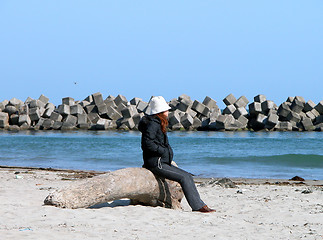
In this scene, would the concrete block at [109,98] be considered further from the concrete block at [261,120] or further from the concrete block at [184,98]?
the concrete block at [261,120]

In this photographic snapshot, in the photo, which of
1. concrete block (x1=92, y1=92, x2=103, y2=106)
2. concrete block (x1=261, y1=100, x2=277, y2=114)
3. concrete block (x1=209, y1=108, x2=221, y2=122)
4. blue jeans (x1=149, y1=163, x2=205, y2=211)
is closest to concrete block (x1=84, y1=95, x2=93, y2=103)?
concrete block (x1=92, y1=92, x2=103, y2=106)

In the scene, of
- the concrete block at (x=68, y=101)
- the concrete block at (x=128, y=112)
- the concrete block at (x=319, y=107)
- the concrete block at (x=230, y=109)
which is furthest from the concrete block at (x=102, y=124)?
the concrete block at (x=319, y=107)

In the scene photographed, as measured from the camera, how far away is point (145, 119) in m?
7.21

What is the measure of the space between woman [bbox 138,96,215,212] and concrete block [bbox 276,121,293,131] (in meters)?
36.0

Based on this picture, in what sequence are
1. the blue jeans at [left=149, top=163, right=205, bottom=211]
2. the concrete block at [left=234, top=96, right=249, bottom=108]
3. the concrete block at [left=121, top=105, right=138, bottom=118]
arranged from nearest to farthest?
the blue jeans at [left=149, top=163, right=205, bottom=211], the concrete block at [left=121, top=105, right=138, bottom=118], the concrete block at [left=234, top=96, right=249, bottom=108]

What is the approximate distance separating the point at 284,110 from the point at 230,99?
4383 mm

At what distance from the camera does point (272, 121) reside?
4178cm

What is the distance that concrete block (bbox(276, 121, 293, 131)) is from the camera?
4231 cm

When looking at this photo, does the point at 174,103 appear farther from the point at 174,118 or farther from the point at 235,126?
the point at 235,126

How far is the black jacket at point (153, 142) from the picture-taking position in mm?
7129

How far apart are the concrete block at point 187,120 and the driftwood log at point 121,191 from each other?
33920mm

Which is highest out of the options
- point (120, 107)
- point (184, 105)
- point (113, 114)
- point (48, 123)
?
point (184, 105)

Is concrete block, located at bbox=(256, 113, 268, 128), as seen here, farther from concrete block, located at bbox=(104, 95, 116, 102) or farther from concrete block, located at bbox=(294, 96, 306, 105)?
concrete block, located at bbox=(104, 95, 116, 102)

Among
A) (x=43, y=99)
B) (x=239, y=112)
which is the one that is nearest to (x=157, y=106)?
(x=239, y=112)
